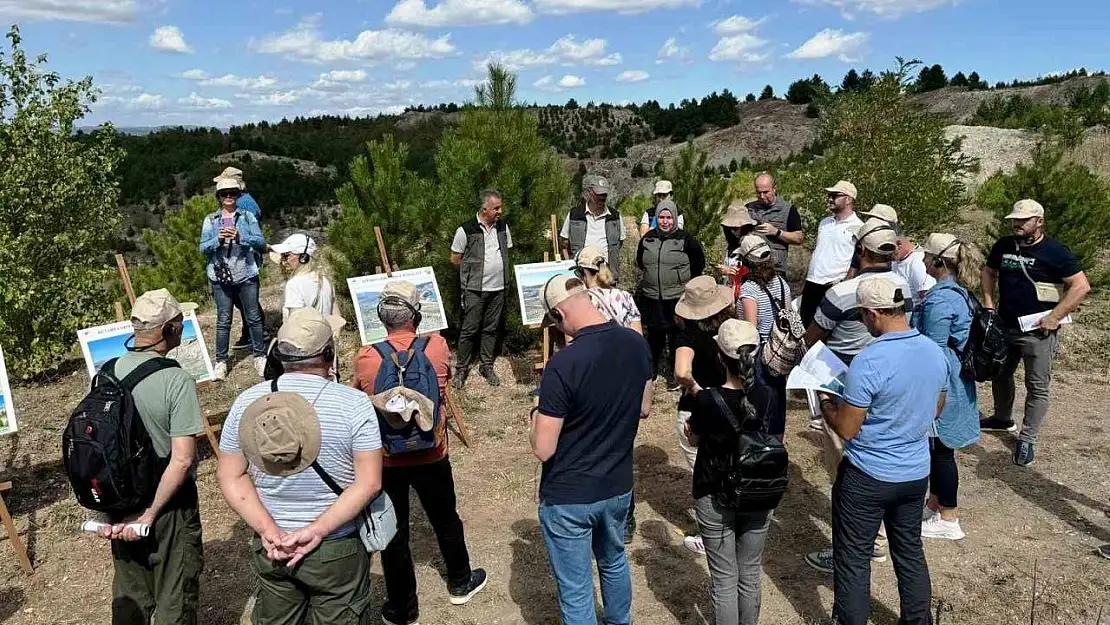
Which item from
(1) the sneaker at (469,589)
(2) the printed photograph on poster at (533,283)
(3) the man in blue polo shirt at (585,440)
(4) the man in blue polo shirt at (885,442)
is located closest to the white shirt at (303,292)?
(1) the sneaker at (469,589)

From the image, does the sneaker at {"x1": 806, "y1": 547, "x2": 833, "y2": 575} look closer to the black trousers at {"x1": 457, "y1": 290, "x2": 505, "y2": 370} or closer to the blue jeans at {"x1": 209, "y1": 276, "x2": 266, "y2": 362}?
the black trousers at {"x1": 457, "y1": 290, "x2": 505, "y2": 370}

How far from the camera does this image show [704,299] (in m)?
3.23

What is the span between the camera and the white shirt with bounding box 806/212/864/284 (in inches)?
214

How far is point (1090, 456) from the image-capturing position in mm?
5273

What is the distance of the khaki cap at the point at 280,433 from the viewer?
6.95ft

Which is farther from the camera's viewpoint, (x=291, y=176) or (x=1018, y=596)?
(x=291, y=176)

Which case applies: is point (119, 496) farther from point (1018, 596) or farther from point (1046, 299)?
point (1046, 299)

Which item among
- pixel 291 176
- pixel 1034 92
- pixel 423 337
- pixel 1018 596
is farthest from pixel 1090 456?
pixel 1034 92

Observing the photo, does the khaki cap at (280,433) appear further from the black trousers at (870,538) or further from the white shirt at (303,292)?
the white shirt at (303,292)

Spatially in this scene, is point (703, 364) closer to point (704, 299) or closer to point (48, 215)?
point (704, 299)

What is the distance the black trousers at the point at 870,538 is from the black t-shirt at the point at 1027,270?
8.39ft

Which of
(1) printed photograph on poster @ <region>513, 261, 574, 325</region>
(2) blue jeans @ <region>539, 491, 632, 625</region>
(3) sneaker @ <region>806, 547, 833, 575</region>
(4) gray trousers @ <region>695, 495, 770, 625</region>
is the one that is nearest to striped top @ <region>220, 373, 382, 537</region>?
(2) blue jeans @ <region>539, 491, 632, 625</region>

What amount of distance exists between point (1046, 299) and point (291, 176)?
36.1 m

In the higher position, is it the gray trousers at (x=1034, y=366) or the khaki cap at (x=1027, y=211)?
the khaki cap at (x=1027, y=211)
